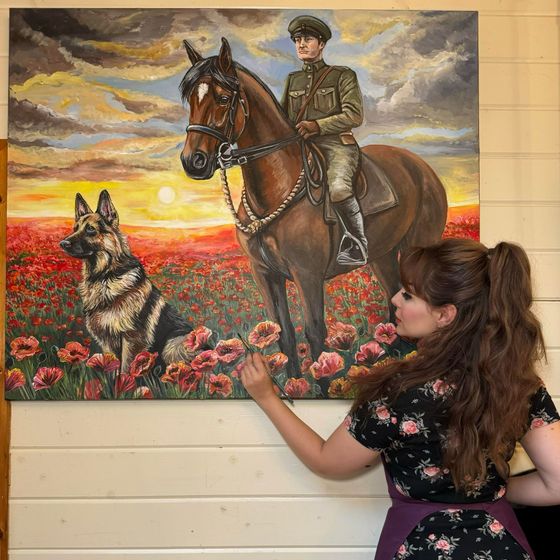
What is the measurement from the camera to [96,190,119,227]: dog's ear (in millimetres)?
1627

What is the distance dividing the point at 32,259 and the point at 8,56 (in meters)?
0.55

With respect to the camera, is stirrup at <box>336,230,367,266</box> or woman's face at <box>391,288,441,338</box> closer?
woman's face at <box>391,288,441,338</box>

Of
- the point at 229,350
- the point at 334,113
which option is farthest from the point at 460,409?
the point at 334,113

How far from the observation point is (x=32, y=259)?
162cm

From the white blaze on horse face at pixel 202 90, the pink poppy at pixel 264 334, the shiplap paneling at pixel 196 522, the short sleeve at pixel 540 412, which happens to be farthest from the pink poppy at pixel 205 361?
the short sleeve at pixel 540 412

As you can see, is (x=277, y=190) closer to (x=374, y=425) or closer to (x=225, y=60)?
(x=225, y=60)

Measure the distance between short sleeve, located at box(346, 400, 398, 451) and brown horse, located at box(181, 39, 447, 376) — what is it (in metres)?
0.36

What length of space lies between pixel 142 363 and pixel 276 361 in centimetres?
35

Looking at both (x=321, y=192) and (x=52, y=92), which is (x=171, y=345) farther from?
(x=52, y=92)

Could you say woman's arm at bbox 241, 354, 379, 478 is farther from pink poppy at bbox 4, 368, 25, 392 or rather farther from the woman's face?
pink poppy at bbox 4, 368, 25, 392

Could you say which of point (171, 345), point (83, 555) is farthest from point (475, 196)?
point (83, 555)

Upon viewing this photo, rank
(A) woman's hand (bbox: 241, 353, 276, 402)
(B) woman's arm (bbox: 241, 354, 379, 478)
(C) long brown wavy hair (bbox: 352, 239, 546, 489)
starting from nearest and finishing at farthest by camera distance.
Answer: (C) long brown wavy hair (bbox: 352, 239, 546, 489), (B) woman's arm (bbox: 241, 354, 379, 478), (A) woman's hand (bbox: 241, 353, 276, 402)

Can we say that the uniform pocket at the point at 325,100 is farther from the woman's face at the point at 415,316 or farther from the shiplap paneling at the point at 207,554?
the shiplap paneling at the point at 207,554

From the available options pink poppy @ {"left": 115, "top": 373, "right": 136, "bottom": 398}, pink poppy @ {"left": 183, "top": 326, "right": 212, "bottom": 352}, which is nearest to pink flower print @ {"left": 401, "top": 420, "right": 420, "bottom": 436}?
pink poppy @ {"left": 183, "top": 326, "right": 212, "bottom": 352}
